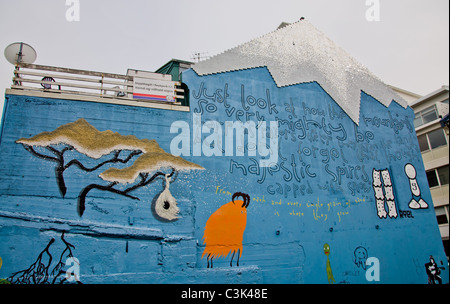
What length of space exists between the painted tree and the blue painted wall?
0.17 meters

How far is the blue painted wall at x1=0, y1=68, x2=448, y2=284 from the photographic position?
391 inches

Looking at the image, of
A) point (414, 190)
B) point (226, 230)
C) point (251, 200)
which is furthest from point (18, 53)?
point (414, 190)

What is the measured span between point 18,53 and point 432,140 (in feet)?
82.1

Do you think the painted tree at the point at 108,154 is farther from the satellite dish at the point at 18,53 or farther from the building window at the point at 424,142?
the building window at the point at 424,142

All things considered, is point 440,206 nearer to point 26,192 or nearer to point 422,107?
point 422,107

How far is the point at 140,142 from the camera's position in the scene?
1131 cm

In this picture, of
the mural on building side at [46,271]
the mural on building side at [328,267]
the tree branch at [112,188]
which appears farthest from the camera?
the mural on building side at [328,267]

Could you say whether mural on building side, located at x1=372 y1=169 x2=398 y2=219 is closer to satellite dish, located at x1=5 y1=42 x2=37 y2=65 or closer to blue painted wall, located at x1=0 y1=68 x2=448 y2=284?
blue painted wall, located at x1=0 y1=68 x2=448 y2=284

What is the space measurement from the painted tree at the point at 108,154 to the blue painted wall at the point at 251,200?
169 mm

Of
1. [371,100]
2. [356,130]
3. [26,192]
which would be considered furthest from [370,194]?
[26,192]

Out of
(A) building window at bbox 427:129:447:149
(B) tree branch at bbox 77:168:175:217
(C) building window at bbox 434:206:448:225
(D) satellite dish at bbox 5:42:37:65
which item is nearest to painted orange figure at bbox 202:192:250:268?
(B) tree branch at bbox 77:168:175:217

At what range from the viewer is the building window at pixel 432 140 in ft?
78.2

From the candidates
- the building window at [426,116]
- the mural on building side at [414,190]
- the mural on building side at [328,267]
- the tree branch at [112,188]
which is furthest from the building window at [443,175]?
the tree branch at [112,188]

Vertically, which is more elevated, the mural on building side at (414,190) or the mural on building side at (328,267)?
the mural on building side at (414,190)
